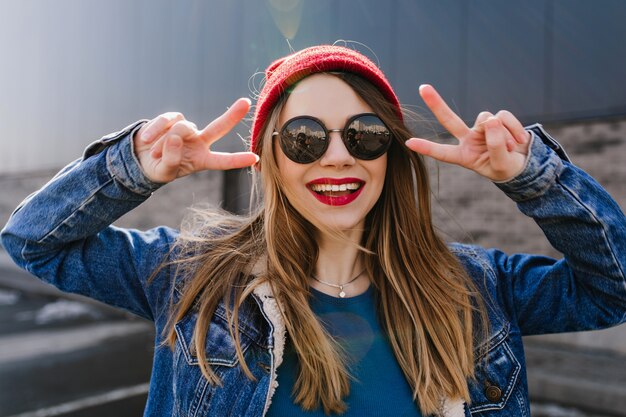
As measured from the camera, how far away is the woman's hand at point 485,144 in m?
1.55

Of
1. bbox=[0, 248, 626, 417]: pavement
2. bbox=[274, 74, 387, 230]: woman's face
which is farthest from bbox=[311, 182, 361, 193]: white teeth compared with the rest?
bbox=[0, 248, 626, 417]: pavement

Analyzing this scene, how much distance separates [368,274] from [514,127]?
27.5 inches

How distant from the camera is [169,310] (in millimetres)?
1734

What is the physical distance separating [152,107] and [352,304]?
9.49 m

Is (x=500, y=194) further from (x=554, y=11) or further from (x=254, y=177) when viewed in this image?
(x=254, y=177)

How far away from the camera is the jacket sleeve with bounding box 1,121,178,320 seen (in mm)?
1621

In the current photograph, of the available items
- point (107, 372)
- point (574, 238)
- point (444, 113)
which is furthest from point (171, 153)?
point (107, 372)

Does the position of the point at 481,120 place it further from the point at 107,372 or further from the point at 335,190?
the point at 107,372

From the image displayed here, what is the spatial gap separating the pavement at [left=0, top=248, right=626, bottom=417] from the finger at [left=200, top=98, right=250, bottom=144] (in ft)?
12.3

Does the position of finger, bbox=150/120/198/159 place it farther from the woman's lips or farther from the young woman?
the woman's lips

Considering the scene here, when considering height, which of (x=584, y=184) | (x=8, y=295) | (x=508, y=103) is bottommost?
(x=8, y=295)

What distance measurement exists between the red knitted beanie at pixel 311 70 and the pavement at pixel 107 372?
3.69m

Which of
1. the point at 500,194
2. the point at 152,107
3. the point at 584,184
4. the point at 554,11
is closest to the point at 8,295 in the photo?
the point at 152,107

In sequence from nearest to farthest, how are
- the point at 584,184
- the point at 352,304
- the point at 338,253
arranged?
1. the point at 584,184
2. the point at 352,304
3. the point at 338,253
